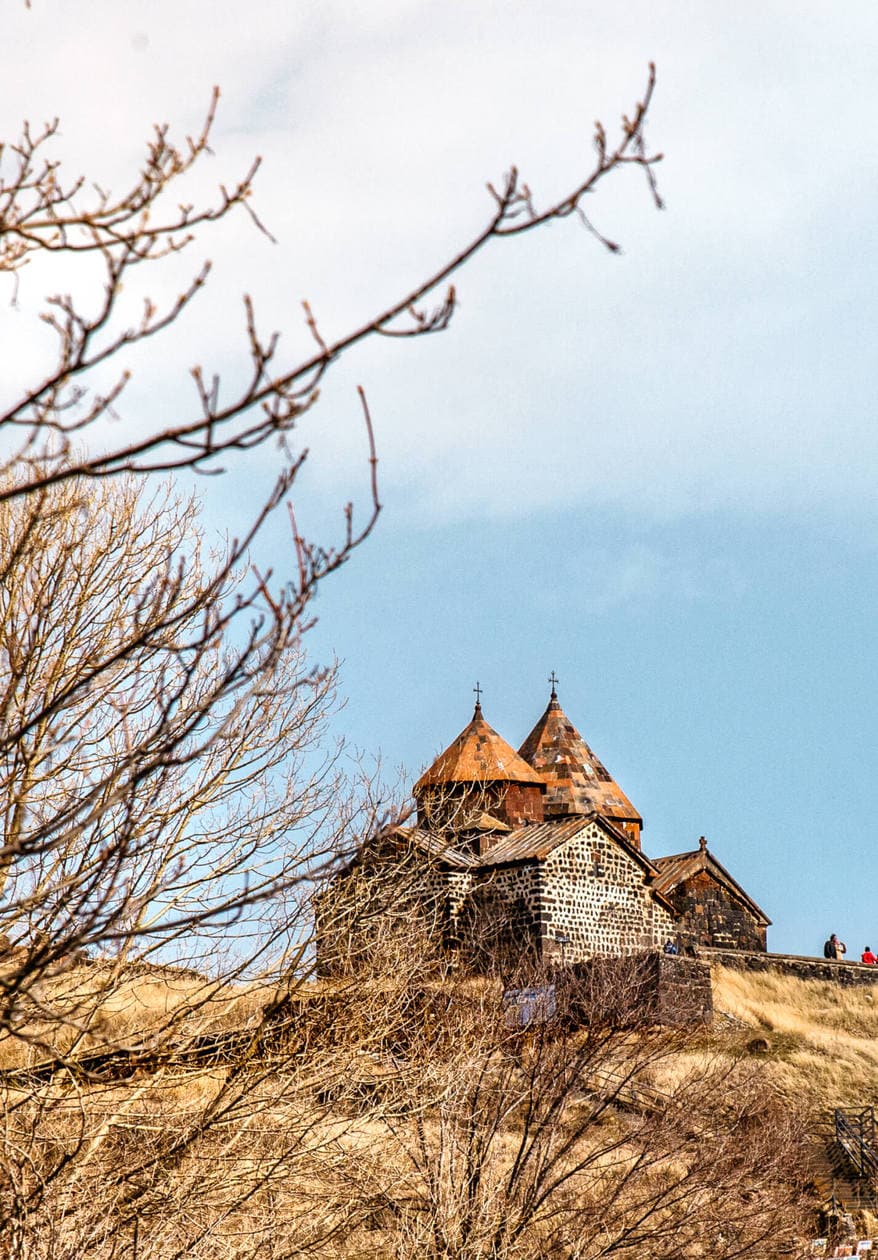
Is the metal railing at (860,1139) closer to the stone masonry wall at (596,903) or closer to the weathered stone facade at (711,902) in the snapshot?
the stone masonry wall at (596,903)

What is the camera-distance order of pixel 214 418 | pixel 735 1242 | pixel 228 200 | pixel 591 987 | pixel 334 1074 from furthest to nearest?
1. pixel 591 987
2. pixel 735 1242
3. pixel 334 1074
4. pixel 228 200
5. pixel 214 418

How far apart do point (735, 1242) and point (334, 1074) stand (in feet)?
19.6

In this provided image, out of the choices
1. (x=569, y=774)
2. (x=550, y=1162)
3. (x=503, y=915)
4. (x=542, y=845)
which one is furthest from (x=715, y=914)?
(x=550, y=1162)

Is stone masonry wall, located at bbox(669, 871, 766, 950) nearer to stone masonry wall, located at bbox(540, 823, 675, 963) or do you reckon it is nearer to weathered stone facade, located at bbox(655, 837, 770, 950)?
weathered stone facade, located at bbox(655, 837, 770, 950)

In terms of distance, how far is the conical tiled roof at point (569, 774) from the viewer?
1490 inches

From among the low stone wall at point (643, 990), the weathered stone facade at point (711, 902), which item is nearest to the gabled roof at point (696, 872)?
the weathered stone facade at point (711, 902)

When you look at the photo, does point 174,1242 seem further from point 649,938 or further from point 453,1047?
point 649,938

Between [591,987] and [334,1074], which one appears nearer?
[334,1074]

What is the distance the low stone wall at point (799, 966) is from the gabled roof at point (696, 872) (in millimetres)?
1865

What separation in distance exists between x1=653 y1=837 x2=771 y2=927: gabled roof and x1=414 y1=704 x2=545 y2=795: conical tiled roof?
15.7 ft

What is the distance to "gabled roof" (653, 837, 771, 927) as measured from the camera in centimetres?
3897

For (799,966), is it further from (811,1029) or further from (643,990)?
(643,990)

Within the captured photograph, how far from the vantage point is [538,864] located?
1243 inches

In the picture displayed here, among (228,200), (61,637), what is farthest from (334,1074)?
(228,200)
